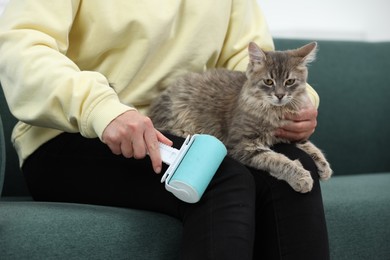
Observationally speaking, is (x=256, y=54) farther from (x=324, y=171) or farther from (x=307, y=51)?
(x=324, y=171)

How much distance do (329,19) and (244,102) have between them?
1.45 m

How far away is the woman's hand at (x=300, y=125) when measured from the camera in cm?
129

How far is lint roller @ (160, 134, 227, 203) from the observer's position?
2.94ft

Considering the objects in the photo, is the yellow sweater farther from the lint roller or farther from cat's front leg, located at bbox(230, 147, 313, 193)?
cat's front leg, located at bbox(230, 147, 313, 193)

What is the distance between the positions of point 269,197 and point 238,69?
0.63 metres

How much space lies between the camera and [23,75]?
40.4 inches

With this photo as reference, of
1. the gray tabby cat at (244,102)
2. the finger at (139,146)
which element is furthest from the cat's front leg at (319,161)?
the finger at (139,146)

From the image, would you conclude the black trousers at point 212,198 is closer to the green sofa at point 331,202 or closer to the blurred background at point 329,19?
the green sofa at point 331,202

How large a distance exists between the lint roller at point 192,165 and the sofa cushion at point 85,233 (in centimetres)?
18

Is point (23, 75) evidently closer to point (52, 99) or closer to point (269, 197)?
point (52, 99)

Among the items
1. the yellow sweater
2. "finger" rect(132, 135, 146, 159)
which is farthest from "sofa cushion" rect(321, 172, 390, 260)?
"finger" rect(132, 135, 146, 159)

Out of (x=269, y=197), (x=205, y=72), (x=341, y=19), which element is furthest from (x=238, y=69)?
(x=341, y=19)

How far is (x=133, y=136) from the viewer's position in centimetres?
92

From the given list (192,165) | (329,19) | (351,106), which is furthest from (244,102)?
(329,19)
